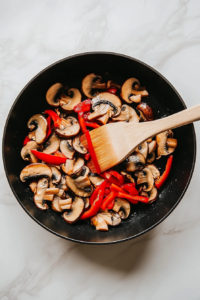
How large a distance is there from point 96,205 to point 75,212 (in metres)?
0.17

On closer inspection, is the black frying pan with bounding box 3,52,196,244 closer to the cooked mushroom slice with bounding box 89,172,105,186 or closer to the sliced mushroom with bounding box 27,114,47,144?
the sliced mushroom with bounding box 27,114,47,144

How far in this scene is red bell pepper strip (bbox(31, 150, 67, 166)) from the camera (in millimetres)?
1847

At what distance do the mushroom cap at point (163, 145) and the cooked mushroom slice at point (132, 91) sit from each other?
1.11ft

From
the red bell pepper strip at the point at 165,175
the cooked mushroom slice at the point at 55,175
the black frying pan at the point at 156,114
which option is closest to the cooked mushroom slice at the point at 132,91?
the black frying pan at the point at 156,114

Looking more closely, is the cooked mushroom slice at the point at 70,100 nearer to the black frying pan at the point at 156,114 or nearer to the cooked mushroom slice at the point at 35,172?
the black frying pan at the point at 156,114

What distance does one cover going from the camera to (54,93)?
6.42 feet

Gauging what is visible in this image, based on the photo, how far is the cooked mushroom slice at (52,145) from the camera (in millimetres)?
1916

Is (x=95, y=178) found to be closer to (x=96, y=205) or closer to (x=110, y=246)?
(x=96, y=205)

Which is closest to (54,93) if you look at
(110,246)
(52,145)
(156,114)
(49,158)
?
(52,145)

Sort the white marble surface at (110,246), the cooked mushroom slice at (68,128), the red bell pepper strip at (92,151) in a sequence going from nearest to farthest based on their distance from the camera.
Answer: the red bell pepper strip at (92,151)
the cooked mushroom slice at (68,128)
the white marble surface at (110,246)

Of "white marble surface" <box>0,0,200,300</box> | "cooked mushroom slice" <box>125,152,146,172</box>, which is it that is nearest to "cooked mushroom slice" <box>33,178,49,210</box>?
"white marble surface" <box>0,0,200,300</box>

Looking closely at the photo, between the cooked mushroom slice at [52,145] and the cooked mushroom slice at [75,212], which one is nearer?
the cooked mushroom slice at [75,212]

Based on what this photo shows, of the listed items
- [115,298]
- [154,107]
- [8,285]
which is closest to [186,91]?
[154,107]

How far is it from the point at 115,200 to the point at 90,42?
1.32m
